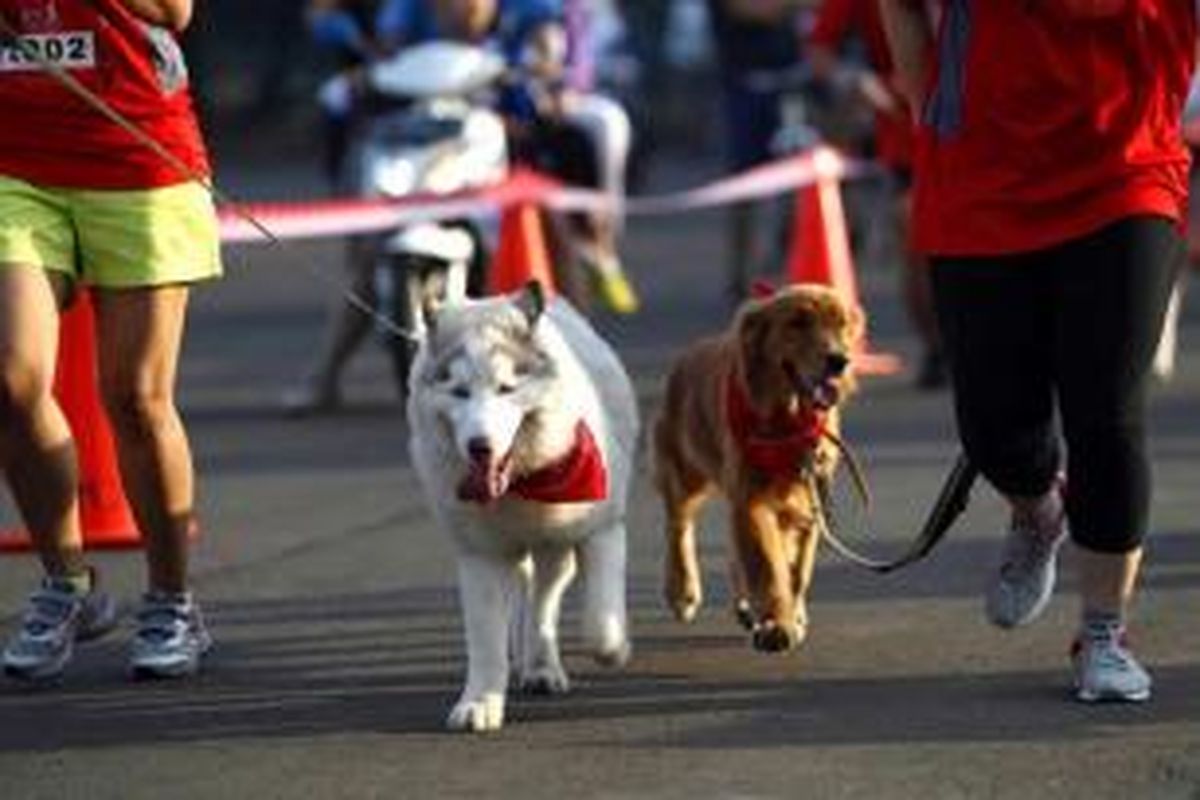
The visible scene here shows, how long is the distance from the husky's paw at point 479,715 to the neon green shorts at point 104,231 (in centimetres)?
127

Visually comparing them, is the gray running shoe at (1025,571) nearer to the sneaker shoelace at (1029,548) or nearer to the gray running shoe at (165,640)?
the sneaker shoelace at (1029,548)

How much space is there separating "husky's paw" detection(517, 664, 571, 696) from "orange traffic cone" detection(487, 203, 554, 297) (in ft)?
Answer: 19.3

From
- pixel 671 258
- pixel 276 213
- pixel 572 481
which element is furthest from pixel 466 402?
pixel 671 258

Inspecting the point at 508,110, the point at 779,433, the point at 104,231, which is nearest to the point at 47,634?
the point at 104,231

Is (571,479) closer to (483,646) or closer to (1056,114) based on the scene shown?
(483,646)

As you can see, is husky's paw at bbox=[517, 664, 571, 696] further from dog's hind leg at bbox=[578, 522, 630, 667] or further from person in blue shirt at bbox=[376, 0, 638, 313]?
person in blue shirt at bbox=[376, 0, 638, 313]

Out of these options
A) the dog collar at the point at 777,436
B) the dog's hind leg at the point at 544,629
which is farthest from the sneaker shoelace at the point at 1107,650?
the dog's hind leg at the point at 544,629

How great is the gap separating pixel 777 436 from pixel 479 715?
1.13 m

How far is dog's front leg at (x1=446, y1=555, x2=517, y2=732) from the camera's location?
6520 mm

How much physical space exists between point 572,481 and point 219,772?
3.13ft

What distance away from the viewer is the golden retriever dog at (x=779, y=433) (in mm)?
7191

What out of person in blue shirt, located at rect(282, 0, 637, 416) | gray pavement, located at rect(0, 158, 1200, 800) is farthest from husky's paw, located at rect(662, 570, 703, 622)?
person in blue shirt, located at rect(282, 0, 637, 416)

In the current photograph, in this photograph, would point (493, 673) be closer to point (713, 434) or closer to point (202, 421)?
Answer: point (713, 434)

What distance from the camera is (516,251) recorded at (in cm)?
1302
